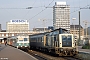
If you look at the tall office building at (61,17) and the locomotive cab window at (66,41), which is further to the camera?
the tall office building at (61,17)

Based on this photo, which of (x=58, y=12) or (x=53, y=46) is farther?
(x=58, y=12)

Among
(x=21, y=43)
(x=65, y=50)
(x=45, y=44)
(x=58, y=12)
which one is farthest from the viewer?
(x=58, y=12)

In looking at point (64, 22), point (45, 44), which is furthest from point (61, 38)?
point (64, 22)

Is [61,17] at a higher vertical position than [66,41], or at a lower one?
higher

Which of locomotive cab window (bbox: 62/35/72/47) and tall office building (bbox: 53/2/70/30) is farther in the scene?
tall office building (bbox: 53/2/70/30)

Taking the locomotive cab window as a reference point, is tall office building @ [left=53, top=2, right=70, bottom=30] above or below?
above

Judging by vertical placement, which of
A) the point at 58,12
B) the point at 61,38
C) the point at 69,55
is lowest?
the point at 69,55

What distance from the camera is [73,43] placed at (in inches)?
1181

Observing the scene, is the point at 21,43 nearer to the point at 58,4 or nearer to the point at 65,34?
the point at 58,4

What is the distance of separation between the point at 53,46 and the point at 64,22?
185ft

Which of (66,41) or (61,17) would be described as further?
(61,17)

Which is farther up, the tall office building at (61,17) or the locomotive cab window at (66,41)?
the tall office building at (61,17)

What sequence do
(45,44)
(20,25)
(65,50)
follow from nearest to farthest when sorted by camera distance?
(65,50)
(45,44)
(20,25)

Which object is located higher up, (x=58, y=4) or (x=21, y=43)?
(x=58, y=4)
